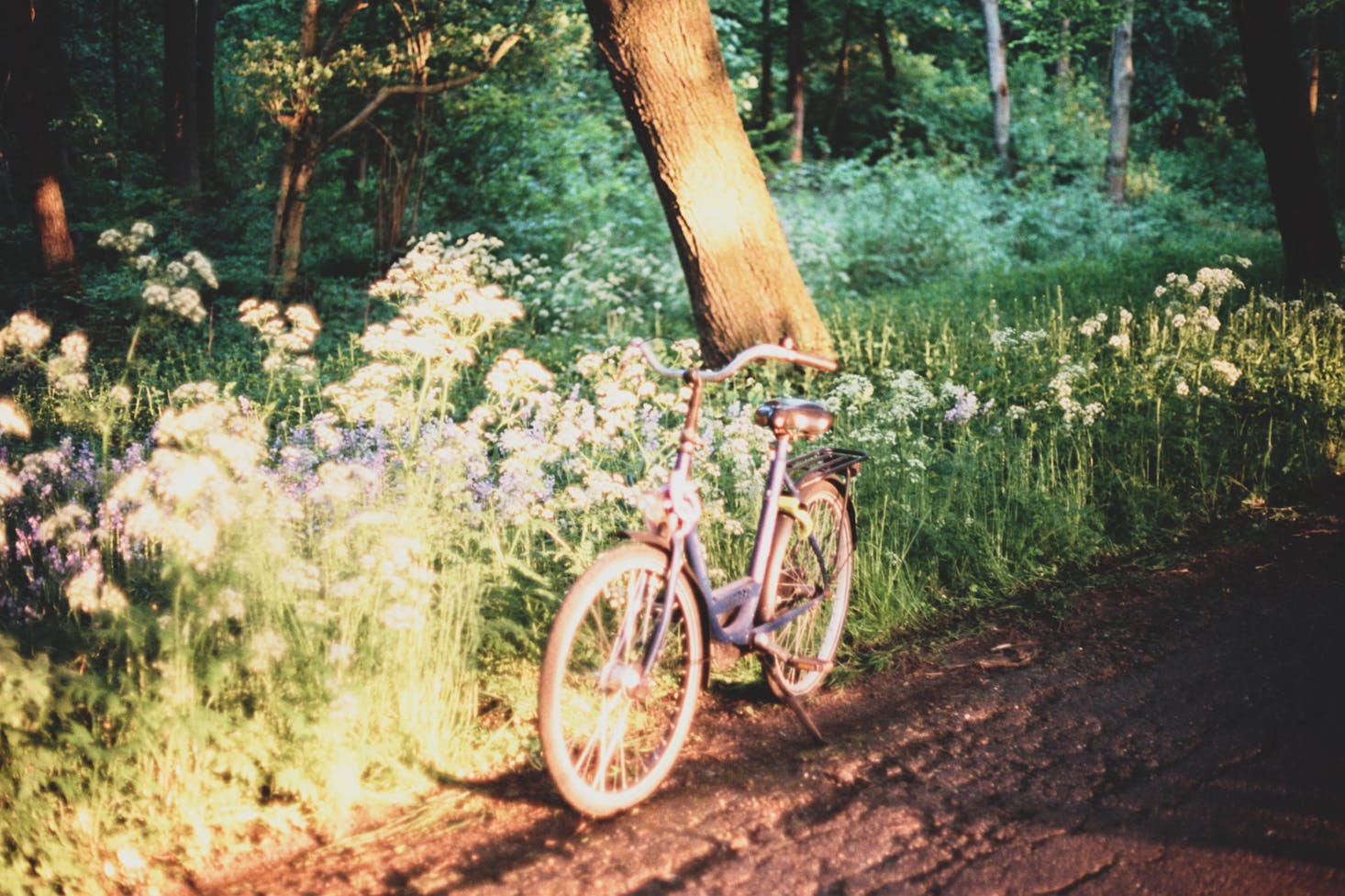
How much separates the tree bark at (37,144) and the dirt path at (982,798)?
31.6 ft

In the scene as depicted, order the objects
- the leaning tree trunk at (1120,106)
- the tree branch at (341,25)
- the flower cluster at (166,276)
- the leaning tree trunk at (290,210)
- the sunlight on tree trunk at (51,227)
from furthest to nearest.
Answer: the leaning tree trunk at (1120,106) → the leaning tree trunk at (290,210) → the tree branch at (341,25) → the sunlight on tree trunk at (51,227) → the flower cluster at (166,276)

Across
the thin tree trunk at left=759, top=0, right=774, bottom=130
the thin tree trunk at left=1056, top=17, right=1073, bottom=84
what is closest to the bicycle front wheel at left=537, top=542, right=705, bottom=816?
the thin tree trunk at left=1056, top=17, right=1073, bottom=84

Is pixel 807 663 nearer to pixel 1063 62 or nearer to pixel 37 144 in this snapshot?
pixel 37 144

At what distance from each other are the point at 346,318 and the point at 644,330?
3.44 meters

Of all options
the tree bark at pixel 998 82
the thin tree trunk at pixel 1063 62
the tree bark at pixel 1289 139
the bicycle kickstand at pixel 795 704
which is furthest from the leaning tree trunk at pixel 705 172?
the tree bark at pixel 998 82

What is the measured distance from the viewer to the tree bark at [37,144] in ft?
32.8

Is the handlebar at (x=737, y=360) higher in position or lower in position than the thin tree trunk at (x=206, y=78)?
lower

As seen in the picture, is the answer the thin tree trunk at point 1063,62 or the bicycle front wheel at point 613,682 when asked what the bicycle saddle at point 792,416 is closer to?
the bicycle front wheel at point 613,682

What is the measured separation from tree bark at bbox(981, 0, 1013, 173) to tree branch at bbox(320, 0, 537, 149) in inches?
592

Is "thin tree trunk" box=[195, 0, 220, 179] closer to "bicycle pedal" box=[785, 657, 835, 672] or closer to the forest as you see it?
the forest

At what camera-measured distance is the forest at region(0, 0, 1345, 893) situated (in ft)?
10.5

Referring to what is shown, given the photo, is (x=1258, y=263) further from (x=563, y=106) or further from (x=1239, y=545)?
(x=563, y=106)

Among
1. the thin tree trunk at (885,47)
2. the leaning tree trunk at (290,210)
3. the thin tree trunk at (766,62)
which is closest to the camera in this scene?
the leaning tree trunk at (290,210)

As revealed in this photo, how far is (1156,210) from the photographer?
21.1m
